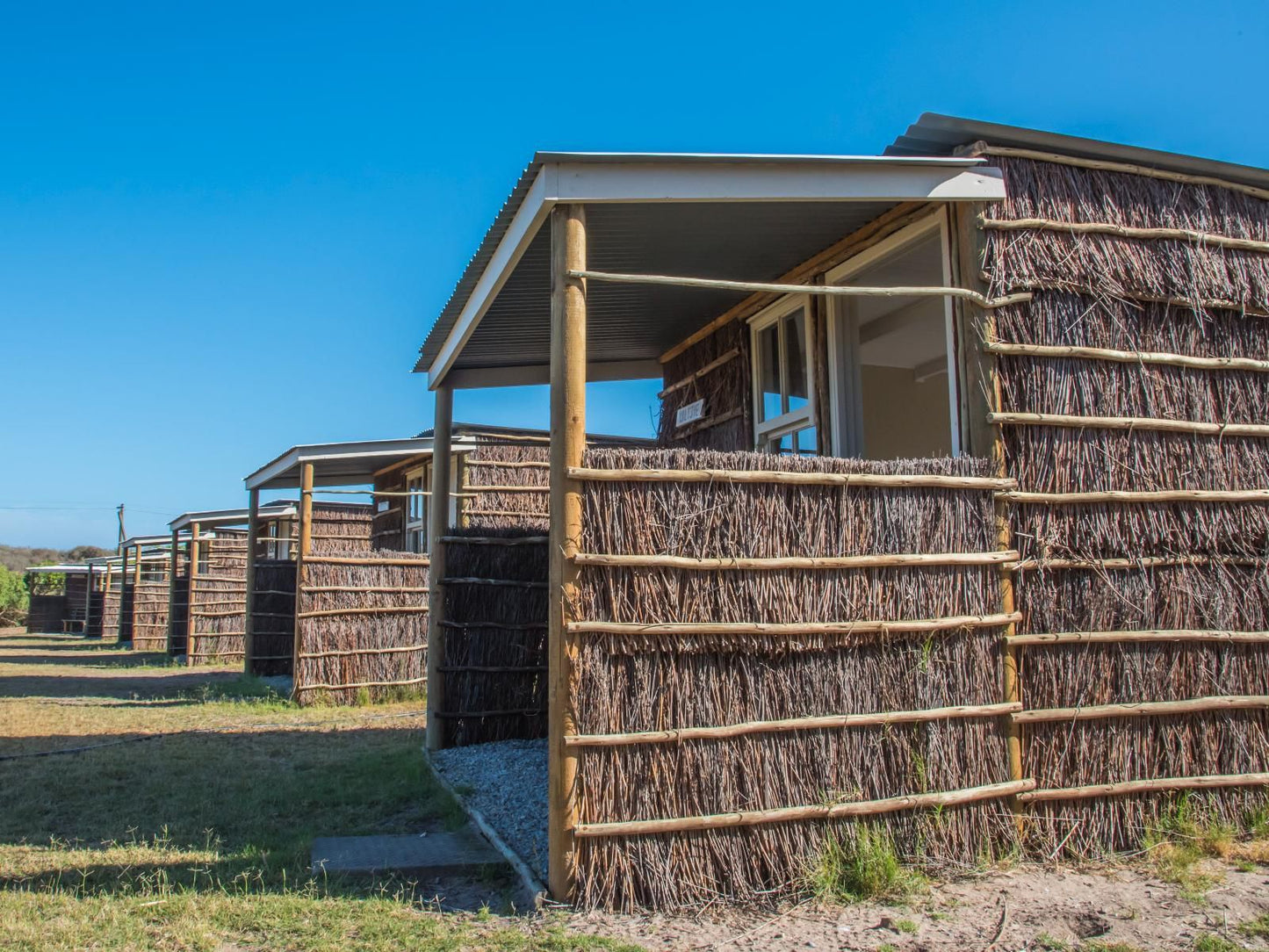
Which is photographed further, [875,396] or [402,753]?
[875,396]

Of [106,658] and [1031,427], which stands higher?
[1031,427]

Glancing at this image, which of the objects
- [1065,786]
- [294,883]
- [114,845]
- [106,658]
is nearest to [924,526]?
[1065,786]

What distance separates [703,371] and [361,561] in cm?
567

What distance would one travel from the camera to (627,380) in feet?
33.9

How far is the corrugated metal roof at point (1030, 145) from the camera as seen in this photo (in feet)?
18.0

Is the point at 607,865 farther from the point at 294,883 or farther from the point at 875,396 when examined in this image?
the point at 875,396

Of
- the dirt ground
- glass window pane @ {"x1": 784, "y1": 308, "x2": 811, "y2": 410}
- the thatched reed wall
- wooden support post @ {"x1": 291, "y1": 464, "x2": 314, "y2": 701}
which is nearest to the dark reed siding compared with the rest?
the dirt ground

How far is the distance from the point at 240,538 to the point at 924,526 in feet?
61.8

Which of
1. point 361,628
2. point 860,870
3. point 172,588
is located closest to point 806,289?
point 860,870

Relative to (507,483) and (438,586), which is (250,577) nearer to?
(507,483)

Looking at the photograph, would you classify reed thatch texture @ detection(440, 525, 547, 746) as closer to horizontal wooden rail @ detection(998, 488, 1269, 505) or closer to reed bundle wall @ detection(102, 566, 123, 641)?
horizontal wooden rail @ detection(998, 488, 1269, 505)

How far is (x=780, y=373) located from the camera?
7.89m

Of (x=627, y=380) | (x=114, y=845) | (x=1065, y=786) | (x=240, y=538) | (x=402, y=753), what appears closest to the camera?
(x=1065, y=786)

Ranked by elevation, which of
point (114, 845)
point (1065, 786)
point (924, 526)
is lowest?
point (114, 845)
